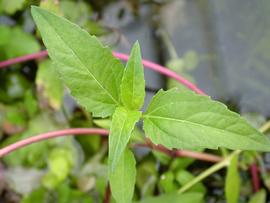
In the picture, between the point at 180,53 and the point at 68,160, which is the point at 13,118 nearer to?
the point at 68,160

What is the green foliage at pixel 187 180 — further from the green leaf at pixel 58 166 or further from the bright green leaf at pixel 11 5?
the bright green leaf at pixel 11 5

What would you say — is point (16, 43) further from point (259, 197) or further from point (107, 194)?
point (259, 197)

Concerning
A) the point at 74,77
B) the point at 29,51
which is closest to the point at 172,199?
the point at 74,77

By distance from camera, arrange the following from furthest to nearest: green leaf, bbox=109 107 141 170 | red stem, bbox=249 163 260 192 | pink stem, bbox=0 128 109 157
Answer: red stem, bbox=249 163 260 192 < pink stem, bbox=0 128 109 157 < green leaf, bbox=109 107 141 170

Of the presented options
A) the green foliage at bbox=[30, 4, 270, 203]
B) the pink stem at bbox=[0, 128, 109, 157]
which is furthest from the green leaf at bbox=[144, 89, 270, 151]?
the pink stem at bbox=[0, 128, 109, 157]

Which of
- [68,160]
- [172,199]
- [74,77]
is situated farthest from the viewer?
[68,160]

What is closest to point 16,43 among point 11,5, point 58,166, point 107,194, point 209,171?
point 11,5

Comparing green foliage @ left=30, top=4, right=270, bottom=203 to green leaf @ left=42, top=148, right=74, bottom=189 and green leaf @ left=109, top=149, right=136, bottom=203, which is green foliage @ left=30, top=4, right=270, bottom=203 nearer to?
green leaf @ left=109, top=149, right=136, bottom=203
